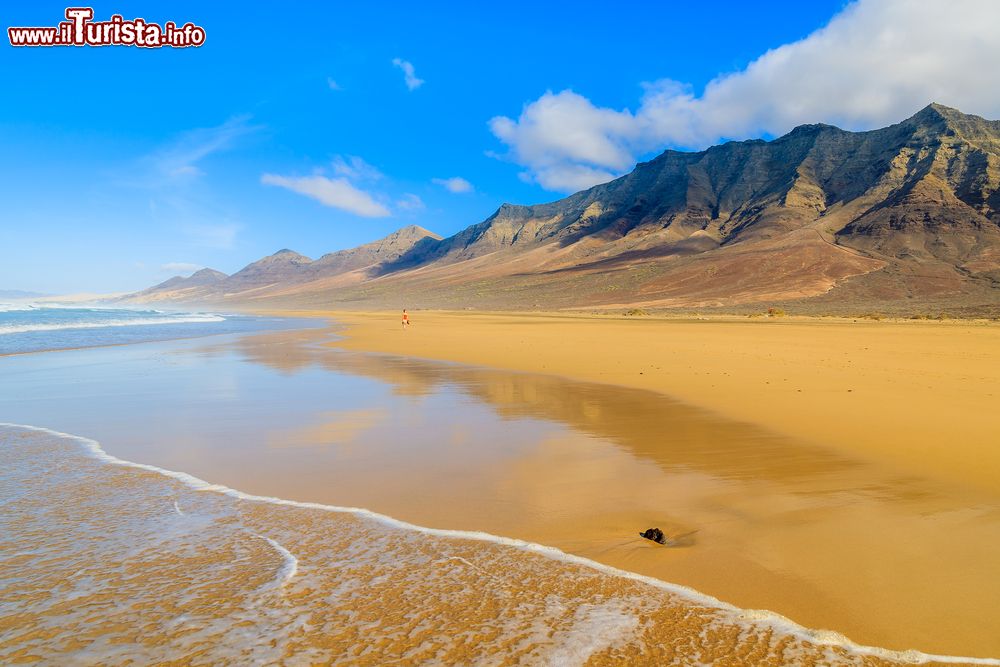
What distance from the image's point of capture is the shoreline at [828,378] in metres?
8.31

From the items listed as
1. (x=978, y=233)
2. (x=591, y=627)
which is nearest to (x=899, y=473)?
(x=591, y=627)

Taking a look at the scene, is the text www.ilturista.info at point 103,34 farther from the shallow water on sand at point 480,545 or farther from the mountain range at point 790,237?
the mountain range at point 790,237

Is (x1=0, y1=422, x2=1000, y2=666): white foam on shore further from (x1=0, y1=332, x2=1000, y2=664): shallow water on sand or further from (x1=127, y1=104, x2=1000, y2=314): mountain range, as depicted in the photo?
(x1=127, y1=104, x2=1000, y2=314): mountain range

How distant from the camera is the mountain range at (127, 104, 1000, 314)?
7944 cm

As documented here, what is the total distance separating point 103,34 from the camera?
22.5 metres

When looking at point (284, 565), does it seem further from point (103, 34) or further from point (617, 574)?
point (103, 34)

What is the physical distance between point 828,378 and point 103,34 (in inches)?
1114

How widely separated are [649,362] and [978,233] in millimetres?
94109

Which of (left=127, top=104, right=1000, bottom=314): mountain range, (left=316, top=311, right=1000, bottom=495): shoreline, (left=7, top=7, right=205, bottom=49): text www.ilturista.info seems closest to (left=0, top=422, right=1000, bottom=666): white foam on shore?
(left=316, top=311, right=1000, bottom=495): shoreline

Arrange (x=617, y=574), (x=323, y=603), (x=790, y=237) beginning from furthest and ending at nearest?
(x=790, y=237)
(x=617, y=574)
(x=323, y=603)

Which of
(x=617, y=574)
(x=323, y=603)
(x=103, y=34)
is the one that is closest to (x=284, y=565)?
(x=323, y=603)

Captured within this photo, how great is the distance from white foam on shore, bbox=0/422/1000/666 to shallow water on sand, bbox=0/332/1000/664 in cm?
5

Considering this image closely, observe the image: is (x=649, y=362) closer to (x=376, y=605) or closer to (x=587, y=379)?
(x=587, y=379)

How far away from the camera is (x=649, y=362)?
63.3 ft
